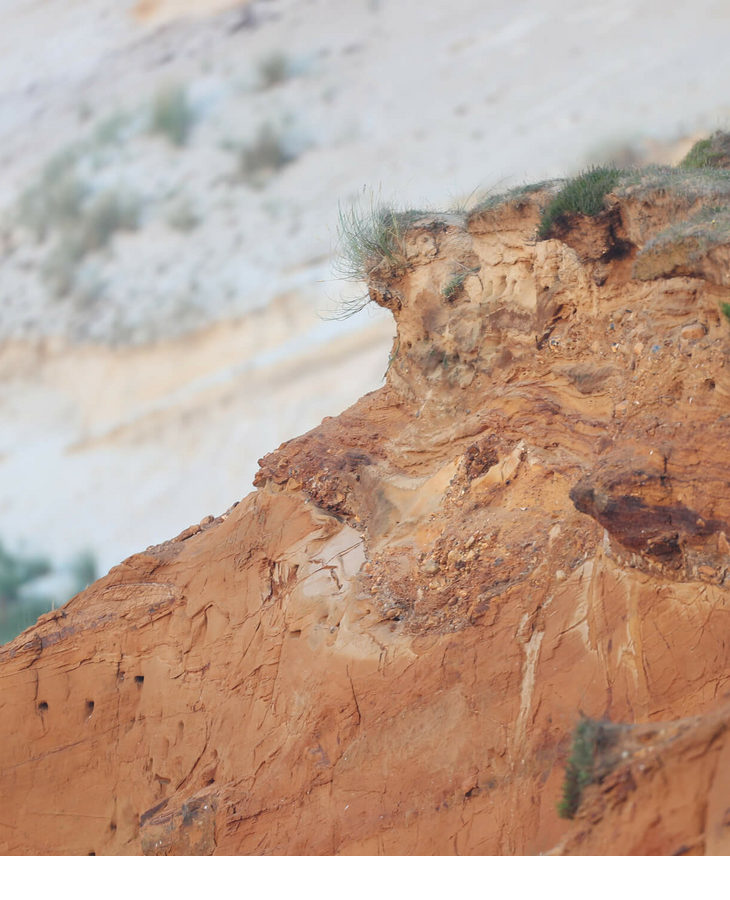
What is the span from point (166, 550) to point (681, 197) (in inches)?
220

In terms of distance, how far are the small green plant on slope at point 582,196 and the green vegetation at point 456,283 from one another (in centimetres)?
83

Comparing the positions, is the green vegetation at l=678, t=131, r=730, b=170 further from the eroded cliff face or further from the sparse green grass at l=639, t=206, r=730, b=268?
the sparse green grass at l=639, t=206, r=730, b=268

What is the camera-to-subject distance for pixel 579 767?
4.18 meters

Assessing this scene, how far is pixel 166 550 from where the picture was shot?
359 inches

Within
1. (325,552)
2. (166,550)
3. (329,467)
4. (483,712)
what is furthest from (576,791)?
(166,550)

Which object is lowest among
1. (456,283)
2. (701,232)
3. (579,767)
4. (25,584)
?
(25,584)

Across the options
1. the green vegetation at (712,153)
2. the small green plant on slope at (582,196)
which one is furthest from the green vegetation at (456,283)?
the green vegetation at (712,153)

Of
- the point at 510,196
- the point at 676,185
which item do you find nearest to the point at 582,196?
the point at 676,185

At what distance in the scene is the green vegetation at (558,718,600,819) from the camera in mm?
4141

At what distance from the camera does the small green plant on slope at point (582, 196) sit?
664 cm

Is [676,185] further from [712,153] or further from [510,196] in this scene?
[712,153]

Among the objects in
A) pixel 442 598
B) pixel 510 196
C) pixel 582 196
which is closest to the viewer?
pixel 442 598

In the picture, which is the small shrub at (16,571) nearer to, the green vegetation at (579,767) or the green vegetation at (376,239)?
the green vegetation at (376,239)

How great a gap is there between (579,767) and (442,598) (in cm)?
245
